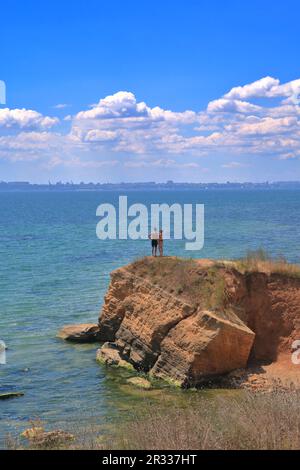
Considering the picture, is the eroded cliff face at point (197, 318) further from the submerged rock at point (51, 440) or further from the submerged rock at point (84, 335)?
the submerged rock at point (51, 440)

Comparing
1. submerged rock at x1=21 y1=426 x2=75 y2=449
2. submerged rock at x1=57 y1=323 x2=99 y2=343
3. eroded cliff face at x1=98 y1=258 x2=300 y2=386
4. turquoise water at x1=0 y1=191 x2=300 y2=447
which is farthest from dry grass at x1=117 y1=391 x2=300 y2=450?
submerged rock at x1=57 y1=323 x2=99 y2=343

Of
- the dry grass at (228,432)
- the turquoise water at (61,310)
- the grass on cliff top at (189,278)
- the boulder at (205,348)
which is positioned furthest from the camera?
the grass on cliff top at (189,278)

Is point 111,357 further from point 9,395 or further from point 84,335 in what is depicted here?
point 9,395

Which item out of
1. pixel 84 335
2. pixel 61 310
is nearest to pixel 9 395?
pixel 84 335

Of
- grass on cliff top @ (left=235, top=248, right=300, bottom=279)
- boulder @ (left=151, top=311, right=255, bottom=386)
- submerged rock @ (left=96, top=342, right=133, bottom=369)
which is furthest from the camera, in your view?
submerged rock @ (left=96, top=342, right=133, bottom=369)

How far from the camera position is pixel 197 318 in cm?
2161

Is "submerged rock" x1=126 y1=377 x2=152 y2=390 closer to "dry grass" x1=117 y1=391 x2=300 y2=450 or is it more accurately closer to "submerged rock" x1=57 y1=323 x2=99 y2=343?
"submerged rock" x1=57 y1=323 x2=99 y2=343

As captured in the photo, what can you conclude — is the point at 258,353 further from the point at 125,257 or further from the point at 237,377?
the point at 125,257

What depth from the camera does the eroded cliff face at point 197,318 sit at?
21391 millimetres

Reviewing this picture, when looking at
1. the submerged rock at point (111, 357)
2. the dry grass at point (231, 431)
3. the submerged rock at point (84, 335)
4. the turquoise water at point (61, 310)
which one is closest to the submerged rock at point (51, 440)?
the dry grass at point (231, 431)

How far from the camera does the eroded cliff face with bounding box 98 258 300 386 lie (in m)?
21.4
